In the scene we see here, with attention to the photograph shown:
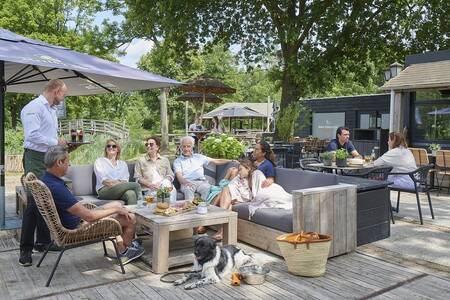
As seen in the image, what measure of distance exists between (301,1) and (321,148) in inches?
203

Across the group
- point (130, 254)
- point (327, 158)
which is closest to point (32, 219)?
point (130, 254)

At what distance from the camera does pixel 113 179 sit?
514cm

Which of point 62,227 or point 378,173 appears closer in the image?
point 62,227

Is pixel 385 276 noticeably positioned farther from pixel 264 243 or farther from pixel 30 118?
pixel 30 118

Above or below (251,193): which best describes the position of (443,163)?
Result: above

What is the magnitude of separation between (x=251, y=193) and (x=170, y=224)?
1459 mm

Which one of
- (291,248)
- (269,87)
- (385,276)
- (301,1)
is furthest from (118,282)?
(269,87)

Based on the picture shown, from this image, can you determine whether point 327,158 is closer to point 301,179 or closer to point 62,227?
point 301,179

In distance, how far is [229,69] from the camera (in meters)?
41.2

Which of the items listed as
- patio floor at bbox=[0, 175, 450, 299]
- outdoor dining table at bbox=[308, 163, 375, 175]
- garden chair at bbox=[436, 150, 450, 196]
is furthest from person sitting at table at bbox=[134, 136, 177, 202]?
garden chair at bbox=[436, 150, 450, 196]

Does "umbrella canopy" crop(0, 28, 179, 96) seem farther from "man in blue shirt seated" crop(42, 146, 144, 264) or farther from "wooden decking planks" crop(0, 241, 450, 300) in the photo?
"wooden decking planks" crop(0, 241, 450, 300)

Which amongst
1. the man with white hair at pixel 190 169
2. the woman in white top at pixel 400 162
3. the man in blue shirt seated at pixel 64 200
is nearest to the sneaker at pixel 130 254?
the man in blue shirt seated at pixel 64 200

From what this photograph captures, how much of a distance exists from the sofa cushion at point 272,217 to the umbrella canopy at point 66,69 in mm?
1984

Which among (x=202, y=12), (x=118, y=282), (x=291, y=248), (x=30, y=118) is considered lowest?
(x=118, y=282)
